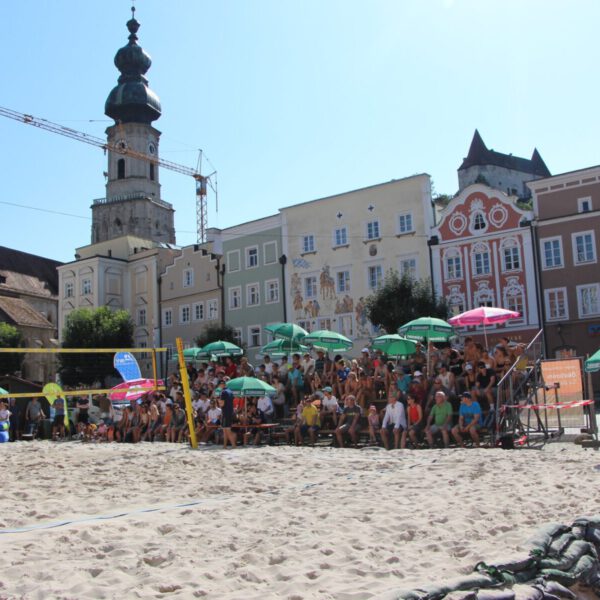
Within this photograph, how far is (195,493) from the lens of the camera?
8.52 meters

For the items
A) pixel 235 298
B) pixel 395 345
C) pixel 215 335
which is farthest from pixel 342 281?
pixel 395 345

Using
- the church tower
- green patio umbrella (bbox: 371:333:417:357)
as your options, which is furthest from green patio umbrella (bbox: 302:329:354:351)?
the church tower

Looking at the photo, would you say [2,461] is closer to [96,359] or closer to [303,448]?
Result: [303,448]

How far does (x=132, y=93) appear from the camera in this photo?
7481 cm

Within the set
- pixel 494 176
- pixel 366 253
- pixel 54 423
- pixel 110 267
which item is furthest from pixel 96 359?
pixel 494 176

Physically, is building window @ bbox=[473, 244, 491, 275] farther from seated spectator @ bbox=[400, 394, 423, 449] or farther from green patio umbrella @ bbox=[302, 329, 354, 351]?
seated spectator @ bbox=[400, 394, 423, 449]

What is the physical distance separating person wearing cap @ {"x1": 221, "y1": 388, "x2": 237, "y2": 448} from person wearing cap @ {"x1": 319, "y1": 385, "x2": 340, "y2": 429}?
1946 mm

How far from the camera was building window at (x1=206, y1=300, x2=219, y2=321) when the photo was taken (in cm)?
4166

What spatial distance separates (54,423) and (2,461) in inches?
350

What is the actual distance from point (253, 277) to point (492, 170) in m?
52.4

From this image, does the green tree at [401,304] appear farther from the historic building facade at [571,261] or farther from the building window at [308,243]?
the building window at [308,243]

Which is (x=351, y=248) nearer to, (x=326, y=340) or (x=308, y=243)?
(x=308, y=243)

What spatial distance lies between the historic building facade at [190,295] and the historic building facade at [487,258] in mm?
14072

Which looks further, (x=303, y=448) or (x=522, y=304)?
(x=522, y=304)
